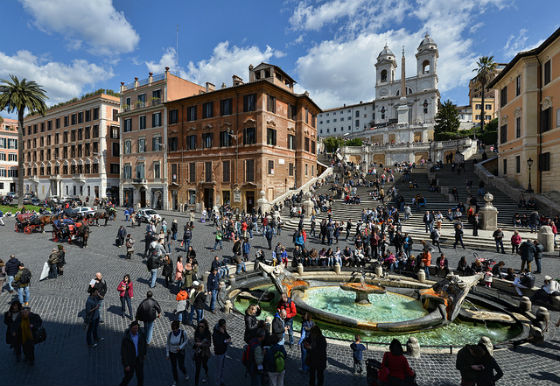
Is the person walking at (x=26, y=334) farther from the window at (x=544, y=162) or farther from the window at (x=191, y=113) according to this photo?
the window at (x=191, y=113)

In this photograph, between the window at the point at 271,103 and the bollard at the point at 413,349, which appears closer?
the bollard at the point at 413,349

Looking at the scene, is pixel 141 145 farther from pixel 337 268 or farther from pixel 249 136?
pixel 337 268

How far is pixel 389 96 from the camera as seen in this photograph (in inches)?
3590

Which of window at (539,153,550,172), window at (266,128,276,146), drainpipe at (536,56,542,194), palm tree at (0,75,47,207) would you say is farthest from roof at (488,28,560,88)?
palm tree at (0,75,47,207)

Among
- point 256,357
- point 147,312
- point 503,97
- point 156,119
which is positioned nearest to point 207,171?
point 156,119

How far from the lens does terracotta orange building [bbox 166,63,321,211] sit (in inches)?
1283

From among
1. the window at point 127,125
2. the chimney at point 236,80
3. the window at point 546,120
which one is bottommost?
the window at point 546,120

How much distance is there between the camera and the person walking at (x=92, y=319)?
7.32 metres

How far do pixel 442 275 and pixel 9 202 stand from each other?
181ft

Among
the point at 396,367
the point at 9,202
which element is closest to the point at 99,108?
the point at 9,202

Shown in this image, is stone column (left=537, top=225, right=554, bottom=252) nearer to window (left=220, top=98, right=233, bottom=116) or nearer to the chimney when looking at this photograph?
window (left=220, top=98, right=233, bottom=116)

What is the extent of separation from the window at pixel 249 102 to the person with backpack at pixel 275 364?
2970 centimetres

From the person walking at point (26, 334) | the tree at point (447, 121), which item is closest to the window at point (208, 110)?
the person walking at point (26, 334)

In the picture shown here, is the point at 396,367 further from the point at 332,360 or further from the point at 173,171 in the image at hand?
the point at 173,171
